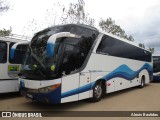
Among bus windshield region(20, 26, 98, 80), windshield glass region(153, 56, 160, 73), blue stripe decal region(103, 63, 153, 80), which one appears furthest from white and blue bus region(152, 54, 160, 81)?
bus windshield region(20, 26, 98, 80)

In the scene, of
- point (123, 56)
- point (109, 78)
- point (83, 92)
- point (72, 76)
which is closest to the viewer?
point (72, 76)

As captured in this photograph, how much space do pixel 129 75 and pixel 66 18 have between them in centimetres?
1392

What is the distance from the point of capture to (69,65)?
25.8 ft

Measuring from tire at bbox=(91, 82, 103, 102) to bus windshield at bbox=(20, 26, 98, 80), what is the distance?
1597 millimetres

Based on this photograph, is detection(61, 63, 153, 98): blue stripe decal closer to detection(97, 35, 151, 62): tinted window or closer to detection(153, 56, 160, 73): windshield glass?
detection(97, 35, 151, 62): tinted window

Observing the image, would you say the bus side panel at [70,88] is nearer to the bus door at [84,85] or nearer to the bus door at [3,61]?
the bus door at [84,85]

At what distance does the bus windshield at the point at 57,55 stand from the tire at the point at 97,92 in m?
1.60

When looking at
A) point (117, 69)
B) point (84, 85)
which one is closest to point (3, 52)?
point (84, 85)

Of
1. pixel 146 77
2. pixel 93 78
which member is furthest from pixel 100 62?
pixel 146 77

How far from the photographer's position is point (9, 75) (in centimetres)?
1018

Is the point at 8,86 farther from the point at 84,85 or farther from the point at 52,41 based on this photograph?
the point at 52,41

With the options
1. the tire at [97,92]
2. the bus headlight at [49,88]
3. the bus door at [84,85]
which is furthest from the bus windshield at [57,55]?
the tire at [97,92]

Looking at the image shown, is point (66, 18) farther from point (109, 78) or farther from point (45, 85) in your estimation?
point (45, 85)

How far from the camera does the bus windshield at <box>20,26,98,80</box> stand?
7.43 metres
